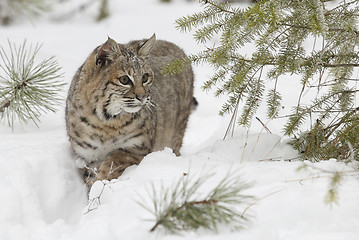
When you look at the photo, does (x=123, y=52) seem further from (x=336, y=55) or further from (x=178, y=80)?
(x=336, y=55)

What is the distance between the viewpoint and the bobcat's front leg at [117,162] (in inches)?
136

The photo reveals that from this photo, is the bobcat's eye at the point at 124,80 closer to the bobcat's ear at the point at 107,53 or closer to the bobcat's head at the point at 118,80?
the bobcat's head at the point at 118,80

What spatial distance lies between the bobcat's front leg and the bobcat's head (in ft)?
1.16

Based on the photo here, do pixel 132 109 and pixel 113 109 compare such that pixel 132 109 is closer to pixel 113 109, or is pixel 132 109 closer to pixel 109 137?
pixel 113 109

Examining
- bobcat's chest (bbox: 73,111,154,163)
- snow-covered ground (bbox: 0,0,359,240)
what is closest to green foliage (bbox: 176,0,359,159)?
snow-covered ground (bbox: 0,0,359,240)

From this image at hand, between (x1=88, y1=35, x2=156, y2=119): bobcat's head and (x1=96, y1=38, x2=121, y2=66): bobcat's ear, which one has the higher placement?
(x1=96, y1=38, x2=121, y2=66): bobcat's ear

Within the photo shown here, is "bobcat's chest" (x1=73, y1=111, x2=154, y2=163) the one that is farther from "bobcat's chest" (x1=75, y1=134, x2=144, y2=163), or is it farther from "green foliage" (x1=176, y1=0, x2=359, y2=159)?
"green foliage" (x1=176, y1=0, x2=359, y2=159)

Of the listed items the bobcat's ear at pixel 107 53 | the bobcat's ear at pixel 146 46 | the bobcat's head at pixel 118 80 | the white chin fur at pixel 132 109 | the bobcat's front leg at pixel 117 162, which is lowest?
the bobcat's front leg at pixel 117 162

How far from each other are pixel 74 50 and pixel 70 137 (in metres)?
3.86

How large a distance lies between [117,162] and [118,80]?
2.05 feet

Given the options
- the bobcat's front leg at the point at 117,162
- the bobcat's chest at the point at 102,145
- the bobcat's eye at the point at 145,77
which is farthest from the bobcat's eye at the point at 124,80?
the bobcat's front leg at the point at 117,162

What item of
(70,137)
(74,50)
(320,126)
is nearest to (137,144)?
(70,137)

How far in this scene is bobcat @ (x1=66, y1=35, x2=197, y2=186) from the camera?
3338 millimetres

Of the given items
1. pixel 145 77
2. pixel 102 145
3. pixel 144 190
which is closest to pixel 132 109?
pixel 145 77
